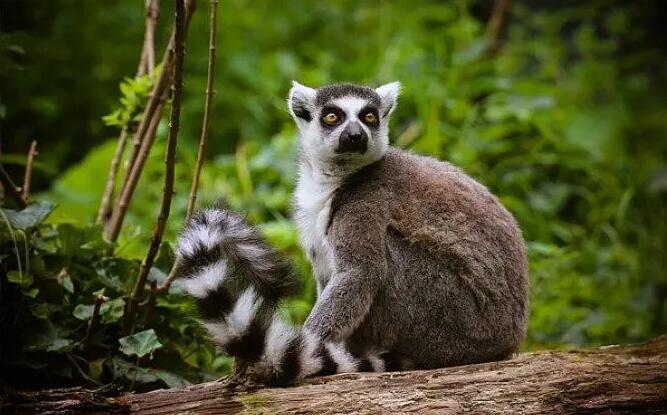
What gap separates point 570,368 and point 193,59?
22.1ft

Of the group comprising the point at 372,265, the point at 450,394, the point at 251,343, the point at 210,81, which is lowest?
the point at 450,394

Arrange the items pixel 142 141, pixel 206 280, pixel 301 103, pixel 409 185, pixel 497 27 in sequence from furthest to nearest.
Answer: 1. pixel 497 27
2. pixel 301 103
3. pixel 142 141
4. pixel 409 185
5. pixel 206 280

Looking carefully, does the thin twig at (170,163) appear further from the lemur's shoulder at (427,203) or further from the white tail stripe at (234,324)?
the lemur's shoulder at (427,203)

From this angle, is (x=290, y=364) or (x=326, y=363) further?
(x=326, y=363)

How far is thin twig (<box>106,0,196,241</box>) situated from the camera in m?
4.29

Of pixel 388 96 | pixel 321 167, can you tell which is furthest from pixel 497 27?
pixel 321 167

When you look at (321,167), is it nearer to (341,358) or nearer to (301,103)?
(301,103)

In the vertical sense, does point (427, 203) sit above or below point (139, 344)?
above

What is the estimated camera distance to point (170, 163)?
360 centimetres

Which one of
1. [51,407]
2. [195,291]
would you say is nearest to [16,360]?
[51,407]

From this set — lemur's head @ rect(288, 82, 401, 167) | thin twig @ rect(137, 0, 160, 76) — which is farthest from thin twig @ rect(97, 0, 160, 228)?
lemur's head @ rect(288, 82, 401, 167)

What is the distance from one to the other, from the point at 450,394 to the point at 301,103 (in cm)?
210

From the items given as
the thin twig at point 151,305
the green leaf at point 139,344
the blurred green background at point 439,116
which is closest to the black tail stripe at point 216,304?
the green leaf at point 139,344

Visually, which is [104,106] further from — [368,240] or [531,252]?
[368,240]
